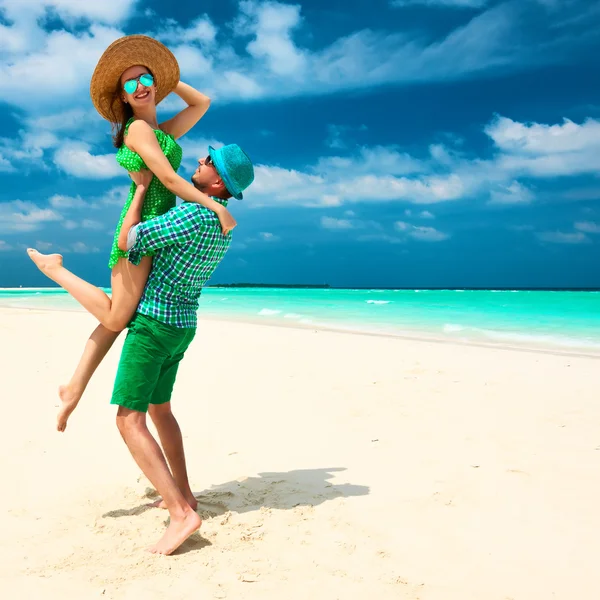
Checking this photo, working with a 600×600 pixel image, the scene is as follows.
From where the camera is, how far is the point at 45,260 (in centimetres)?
337

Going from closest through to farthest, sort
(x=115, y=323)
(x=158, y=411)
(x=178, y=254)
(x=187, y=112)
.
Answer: (x=178, y=254) < (x=115, y=323) < (x=158, y=411) < (x=187, y=112)

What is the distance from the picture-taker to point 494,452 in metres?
4.66

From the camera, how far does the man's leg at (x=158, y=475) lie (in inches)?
118

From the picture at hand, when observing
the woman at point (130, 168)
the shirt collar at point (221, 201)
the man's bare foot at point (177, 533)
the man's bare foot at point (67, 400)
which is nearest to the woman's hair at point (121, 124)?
the woman at point (130, 168)

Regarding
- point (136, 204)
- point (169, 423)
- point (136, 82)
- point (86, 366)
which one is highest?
point (136, 82)

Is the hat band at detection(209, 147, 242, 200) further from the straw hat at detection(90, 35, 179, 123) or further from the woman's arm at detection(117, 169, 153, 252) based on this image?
the straw hat at detection(90, 35, 179, 123)

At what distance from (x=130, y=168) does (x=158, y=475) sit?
165cm

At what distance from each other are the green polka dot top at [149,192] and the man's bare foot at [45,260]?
0.42m

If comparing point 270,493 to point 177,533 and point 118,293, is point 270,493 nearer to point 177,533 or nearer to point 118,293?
point 177,533

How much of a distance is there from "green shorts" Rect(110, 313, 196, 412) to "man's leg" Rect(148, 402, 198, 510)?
0.41 meters

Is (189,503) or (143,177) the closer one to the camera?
(143,177)

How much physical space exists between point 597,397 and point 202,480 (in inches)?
195

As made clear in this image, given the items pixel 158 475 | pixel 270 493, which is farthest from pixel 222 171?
pixel 270 493

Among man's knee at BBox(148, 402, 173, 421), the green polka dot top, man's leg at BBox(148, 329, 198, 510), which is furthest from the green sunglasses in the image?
man's knee at BBox(148, 402, 173, 421)
